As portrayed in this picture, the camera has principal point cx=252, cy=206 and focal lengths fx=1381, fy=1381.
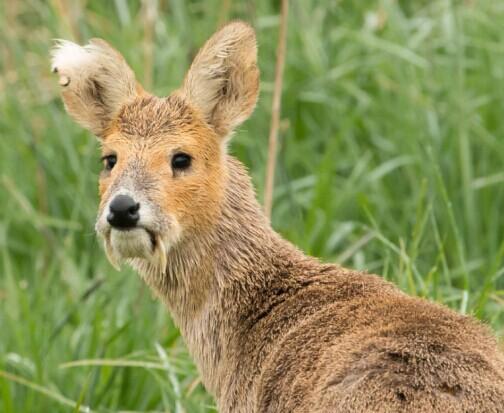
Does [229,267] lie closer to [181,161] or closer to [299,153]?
[181,161]

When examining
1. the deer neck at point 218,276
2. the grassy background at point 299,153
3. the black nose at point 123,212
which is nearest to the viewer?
the black nose at point 123,212

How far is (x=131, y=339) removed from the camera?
5.61 metres

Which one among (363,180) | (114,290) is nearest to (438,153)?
(363,180)

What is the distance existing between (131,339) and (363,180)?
5.97ft

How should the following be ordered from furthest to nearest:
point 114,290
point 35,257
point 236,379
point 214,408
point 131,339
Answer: point 35,257, point 114,290, point 131,339, point 214,408, point 236,379

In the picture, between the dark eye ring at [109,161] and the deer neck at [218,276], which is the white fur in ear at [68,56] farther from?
the deer neck at [218,276]

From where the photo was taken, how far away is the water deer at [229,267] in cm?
374

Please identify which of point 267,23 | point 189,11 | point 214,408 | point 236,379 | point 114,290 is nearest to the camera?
point 236,379

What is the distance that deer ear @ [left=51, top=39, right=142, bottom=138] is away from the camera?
4.90 metres

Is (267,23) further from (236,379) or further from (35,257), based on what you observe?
(236,379)

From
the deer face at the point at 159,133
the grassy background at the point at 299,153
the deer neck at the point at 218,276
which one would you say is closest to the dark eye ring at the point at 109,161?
the deer face at the point at 159,133

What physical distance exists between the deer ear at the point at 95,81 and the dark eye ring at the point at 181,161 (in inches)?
16.2

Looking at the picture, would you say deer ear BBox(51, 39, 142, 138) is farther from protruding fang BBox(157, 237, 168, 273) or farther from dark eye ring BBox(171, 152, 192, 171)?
protruding fang BBox(157, 237, 168, 273)

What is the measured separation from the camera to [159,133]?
4.58 meters
